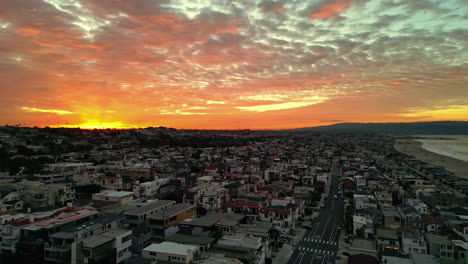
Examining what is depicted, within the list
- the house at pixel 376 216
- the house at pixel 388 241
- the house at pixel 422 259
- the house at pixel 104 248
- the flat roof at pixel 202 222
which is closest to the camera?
the house at pixel 104 248

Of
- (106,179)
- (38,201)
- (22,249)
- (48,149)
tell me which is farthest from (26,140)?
(22,249)

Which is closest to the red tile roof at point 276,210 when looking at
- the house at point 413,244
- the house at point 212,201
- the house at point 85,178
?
the house at point 212,201

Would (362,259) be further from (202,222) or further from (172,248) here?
(172,248)

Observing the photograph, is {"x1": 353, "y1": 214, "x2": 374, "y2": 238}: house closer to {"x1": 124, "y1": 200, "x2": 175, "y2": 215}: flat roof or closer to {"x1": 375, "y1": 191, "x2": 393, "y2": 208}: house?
{"x1": 375, "y1": 191, "x2": 393, "y2": 208}: house

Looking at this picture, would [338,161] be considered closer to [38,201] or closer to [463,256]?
[463,256]

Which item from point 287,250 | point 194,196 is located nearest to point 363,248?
point 287,250

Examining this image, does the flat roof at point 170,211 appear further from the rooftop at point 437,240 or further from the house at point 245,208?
the rooftop at point 437,240
